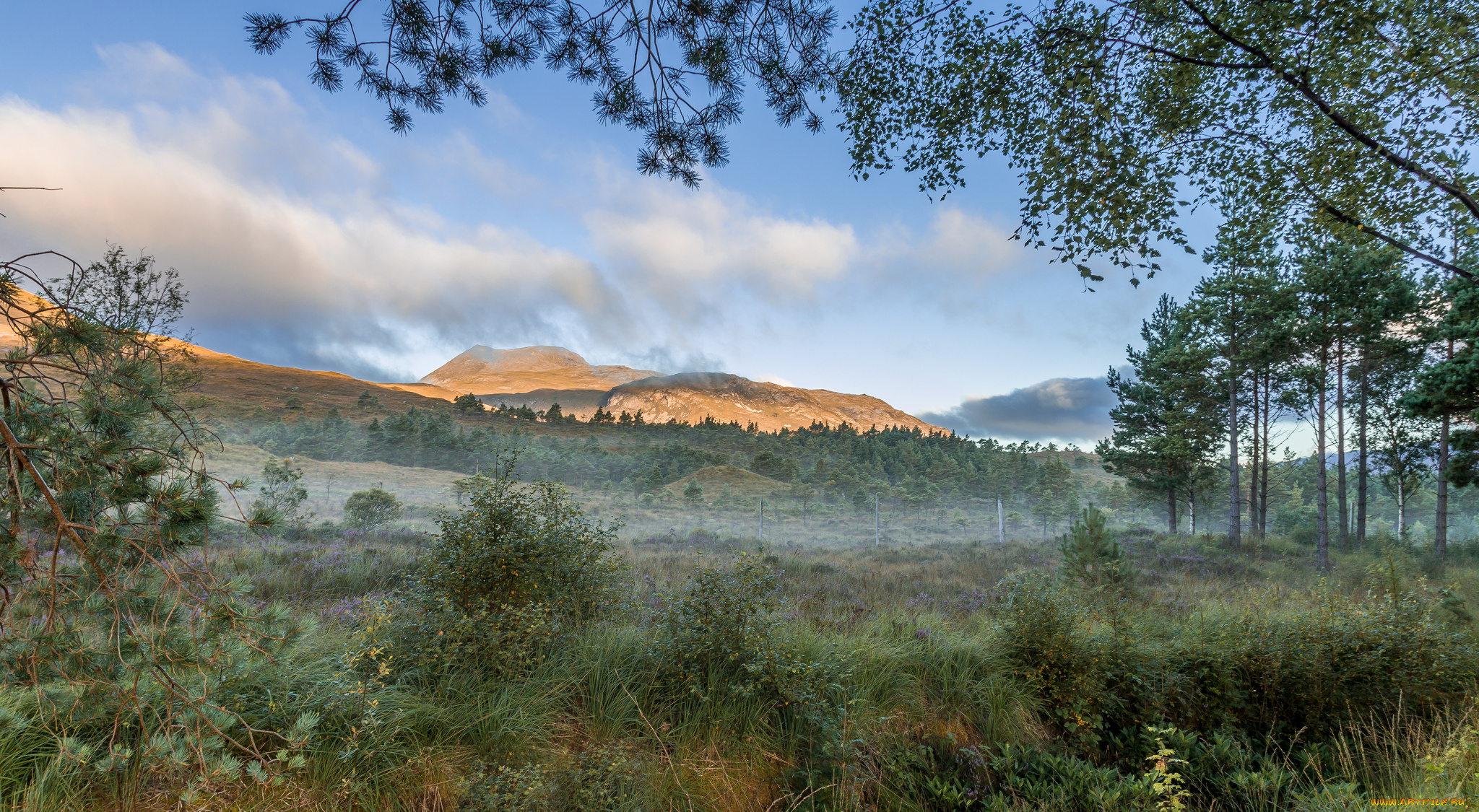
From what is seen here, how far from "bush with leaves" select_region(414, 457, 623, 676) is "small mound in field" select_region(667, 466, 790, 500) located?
1371 inches

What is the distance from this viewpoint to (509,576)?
4727 millimetres

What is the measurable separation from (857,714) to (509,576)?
10.4ft

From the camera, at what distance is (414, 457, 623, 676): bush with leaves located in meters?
3.96

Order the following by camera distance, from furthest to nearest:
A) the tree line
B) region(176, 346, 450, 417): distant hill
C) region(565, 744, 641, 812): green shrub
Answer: region(176, 346, 450, 417): distant hill, the tree line, region(565, 744, 641, 812): green shrub

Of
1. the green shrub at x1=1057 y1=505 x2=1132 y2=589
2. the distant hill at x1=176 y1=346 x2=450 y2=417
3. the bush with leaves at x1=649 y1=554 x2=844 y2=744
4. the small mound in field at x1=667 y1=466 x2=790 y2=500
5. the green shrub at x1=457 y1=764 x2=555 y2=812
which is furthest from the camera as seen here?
the distant hill at x1=176 y1=346 x2=450 y2=417

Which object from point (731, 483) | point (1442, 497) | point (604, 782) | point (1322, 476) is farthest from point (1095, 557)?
point (731, 483)

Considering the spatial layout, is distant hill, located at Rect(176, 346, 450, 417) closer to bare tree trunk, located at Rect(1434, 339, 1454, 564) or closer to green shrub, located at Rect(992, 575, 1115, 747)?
green shrub, located at Rect(992, 575, 1115, 747)

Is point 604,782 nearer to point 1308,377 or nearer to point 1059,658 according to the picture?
point 1059,658

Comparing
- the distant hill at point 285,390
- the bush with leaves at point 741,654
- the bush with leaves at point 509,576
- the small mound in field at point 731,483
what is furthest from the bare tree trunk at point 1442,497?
the distant hill at point 285,390

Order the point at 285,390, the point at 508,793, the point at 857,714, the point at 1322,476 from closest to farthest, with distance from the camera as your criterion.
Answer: the point at 508,793 < the point at 857,714 < the point at 1322,476 < the point at 285,390

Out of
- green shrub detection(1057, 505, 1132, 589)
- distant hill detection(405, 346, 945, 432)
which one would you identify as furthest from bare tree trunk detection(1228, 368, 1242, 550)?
distant hill detection(405, 346, 945, 432)

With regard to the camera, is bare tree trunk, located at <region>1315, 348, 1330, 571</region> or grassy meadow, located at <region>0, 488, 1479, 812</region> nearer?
grassy meadow, located at <region>0, 488, 1479, 812</region>

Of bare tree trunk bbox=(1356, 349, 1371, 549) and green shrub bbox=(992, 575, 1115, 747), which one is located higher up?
bare tree trunk bbox=(1356, 349, 1371, 549)

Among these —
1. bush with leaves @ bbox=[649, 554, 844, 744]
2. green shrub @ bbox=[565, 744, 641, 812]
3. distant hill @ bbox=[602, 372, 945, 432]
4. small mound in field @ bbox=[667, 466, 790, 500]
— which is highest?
distant hill @ bbox=[602, 372, 945, 432]
